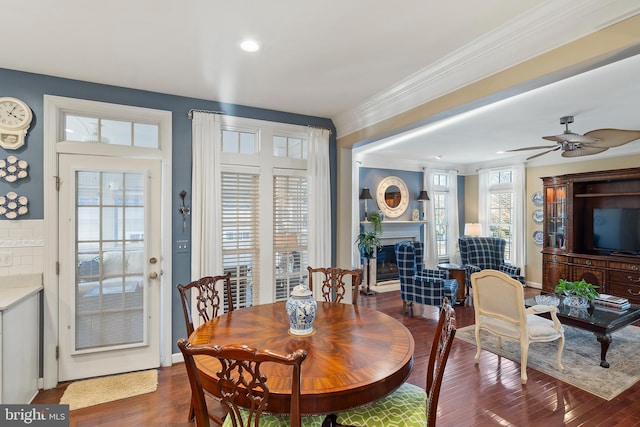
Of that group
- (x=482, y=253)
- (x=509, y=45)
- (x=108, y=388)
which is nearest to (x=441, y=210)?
(x=482, y=253)

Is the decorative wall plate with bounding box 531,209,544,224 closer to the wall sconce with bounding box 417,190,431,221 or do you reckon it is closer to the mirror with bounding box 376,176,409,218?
the wall sconce with bounding box 417,190,431,221

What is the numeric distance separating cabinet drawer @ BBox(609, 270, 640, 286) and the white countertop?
771 cm

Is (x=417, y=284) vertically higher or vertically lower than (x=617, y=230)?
lower

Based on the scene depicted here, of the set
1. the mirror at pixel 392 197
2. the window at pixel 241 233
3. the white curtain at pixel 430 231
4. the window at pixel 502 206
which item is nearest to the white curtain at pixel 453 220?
the white curtain at pixel 430 231

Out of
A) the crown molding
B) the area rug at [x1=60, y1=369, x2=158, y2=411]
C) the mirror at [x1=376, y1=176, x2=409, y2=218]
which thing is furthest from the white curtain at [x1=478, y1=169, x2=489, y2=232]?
the area rug at [x1=60, y1=369, x2=158, y2=411]

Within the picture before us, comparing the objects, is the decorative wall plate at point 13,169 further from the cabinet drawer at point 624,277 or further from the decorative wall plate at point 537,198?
the decorative wall plate at point 537,198

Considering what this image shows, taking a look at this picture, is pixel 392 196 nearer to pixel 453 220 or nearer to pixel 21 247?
pixel 453 220

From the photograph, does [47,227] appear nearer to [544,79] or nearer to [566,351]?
[544,79]

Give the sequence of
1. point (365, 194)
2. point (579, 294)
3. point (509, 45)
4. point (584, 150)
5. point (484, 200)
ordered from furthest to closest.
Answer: point (484, 200)
point (365, 194)
point (584, 150)
point (579, 294)
point (509, 45)

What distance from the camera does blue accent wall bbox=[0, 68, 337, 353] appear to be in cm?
281

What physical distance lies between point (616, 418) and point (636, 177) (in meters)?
4.36

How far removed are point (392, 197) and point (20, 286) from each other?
6.05 meters

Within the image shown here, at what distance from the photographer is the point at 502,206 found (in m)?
7.36

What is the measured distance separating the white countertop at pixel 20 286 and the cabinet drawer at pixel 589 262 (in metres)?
7.65
